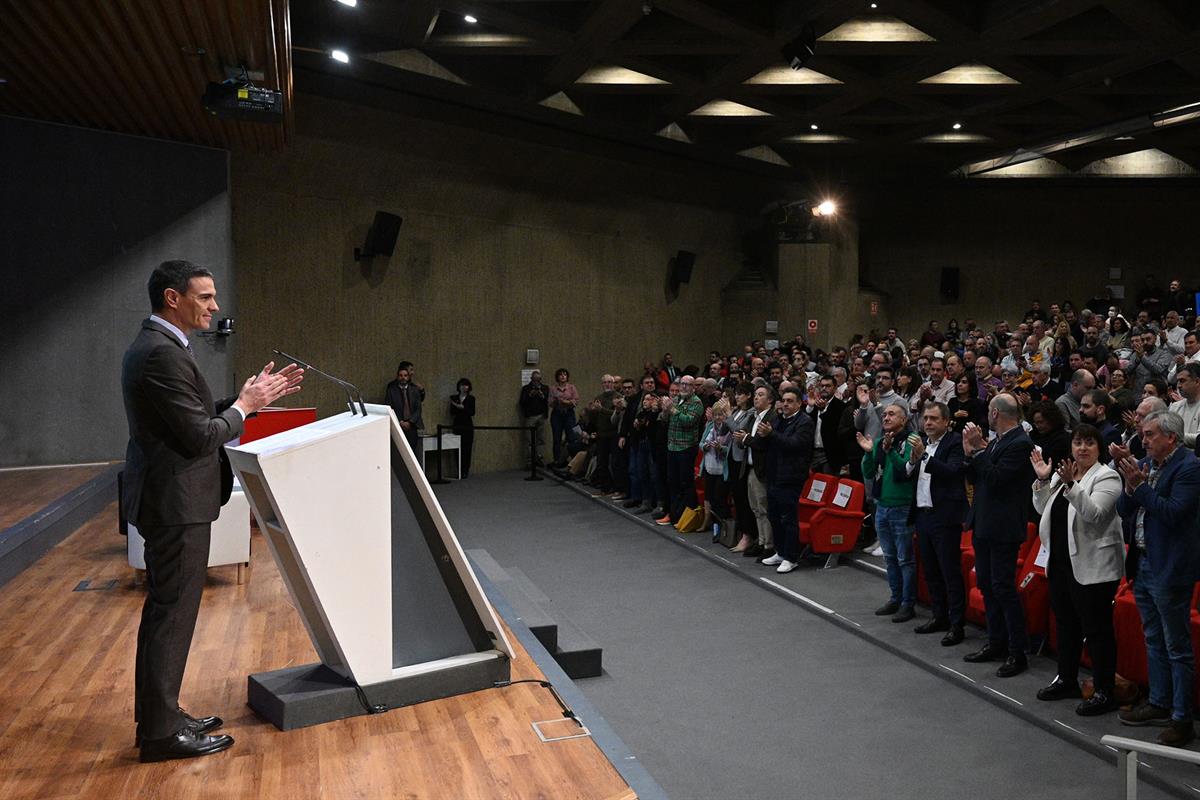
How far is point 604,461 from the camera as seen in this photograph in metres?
11.3

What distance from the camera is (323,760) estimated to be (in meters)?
2.75

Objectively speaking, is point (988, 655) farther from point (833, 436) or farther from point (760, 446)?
point (833, 436)

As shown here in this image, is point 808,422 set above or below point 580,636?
above

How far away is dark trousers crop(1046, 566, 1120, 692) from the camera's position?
4.16m

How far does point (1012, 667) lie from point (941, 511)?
0.87 metres

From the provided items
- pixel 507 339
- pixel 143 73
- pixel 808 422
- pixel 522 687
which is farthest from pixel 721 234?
pixel 522 687

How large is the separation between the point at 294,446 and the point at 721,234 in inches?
567

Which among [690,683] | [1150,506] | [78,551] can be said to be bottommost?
[690,683]

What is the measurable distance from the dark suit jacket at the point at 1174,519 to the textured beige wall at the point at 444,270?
9.60 m

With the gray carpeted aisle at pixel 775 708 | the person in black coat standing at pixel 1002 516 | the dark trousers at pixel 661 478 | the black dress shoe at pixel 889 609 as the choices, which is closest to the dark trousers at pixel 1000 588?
the person in black coat standing at pixel 1002 516

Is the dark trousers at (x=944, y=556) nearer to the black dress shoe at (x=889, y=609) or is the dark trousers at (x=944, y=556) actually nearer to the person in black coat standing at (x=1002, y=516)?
the person in black coat standing at (x=1002, y=516)

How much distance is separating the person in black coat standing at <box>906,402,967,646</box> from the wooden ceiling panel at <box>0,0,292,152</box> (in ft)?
15.0

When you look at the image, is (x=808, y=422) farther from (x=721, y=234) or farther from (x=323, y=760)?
(x=721, y=234)

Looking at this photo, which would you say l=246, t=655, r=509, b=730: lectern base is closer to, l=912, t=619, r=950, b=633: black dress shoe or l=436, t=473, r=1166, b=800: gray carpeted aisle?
l=436, t=473, r=1166, b=800: gray carpeted aisle
